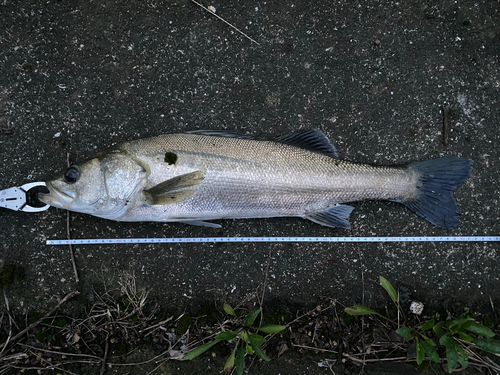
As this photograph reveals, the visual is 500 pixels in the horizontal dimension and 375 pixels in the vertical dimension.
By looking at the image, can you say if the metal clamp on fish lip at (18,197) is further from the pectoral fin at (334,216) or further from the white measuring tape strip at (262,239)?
the pectoral fin at (334,216)

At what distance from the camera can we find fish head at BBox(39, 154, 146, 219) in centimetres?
288

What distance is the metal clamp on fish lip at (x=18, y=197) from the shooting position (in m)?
3.20

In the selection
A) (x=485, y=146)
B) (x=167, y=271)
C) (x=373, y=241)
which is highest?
(x=485, y=146)

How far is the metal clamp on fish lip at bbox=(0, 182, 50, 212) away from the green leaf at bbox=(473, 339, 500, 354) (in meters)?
4.30

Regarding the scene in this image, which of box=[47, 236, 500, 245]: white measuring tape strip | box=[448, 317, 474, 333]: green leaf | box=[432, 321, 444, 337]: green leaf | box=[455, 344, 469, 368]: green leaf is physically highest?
box=[47, 236, 500, 245]: white measuring tape strip

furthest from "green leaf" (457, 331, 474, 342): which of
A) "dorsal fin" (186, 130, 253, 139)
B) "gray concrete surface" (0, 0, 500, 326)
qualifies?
"dorsal fin" (186, 130, 253, 139)

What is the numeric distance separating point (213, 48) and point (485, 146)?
9.81 feet

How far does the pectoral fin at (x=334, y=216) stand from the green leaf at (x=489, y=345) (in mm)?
1481

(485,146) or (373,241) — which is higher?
(485,146)

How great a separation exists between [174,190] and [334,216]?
4.98 ft

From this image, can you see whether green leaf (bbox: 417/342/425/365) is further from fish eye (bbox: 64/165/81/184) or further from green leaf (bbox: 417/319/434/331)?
fish eye (bbox: 64/165/81/184)

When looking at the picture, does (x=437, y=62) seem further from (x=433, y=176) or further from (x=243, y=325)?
(x=243, y=325)

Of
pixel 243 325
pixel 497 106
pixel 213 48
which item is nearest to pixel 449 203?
pixel 497 106

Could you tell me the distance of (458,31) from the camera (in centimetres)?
343
